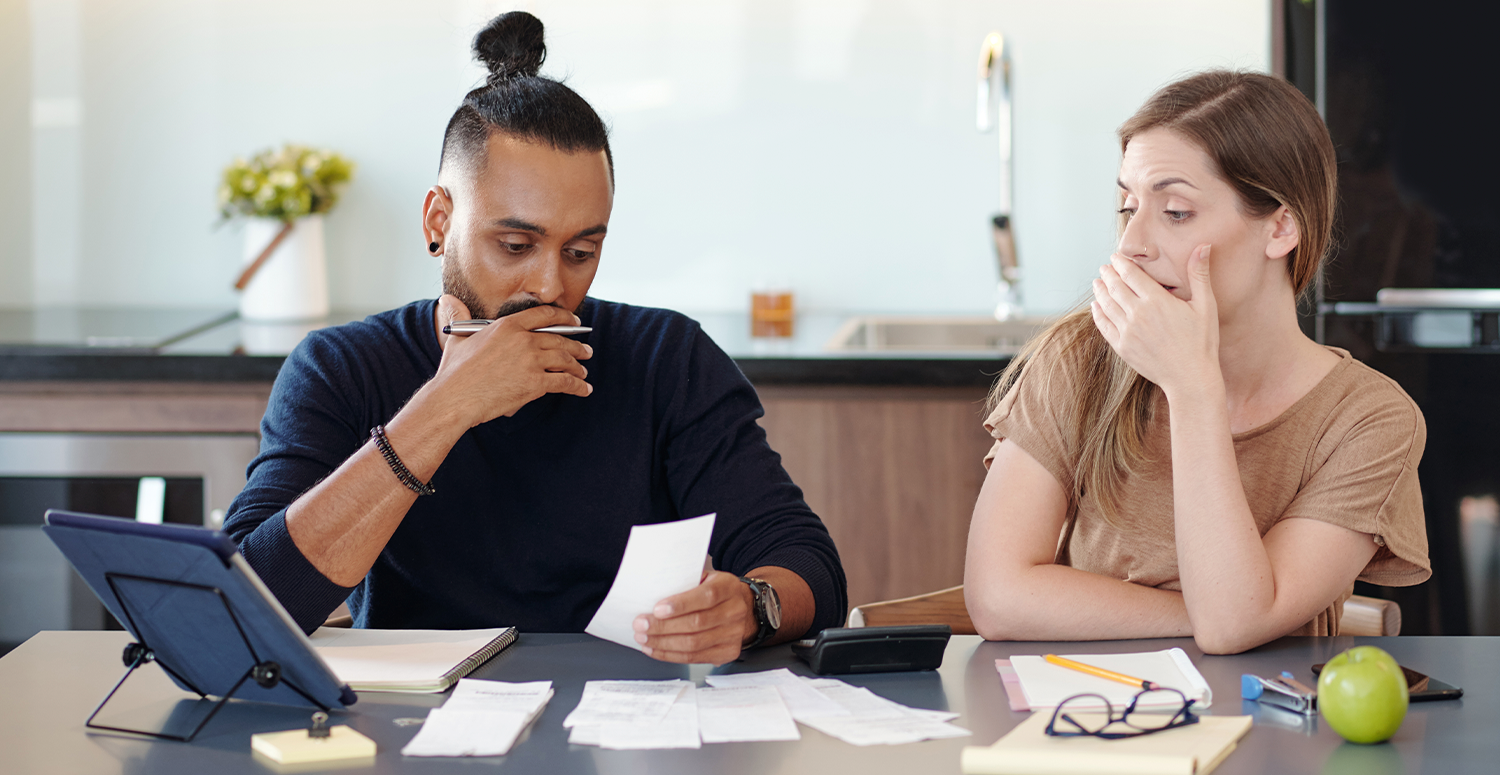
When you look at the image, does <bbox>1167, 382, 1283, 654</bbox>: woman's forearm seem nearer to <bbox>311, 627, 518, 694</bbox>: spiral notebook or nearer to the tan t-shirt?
the tan t-shirt

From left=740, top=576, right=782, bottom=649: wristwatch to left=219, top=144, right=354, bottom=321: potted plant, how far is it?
201 cm

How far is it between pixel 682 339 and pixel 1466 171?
163 cm

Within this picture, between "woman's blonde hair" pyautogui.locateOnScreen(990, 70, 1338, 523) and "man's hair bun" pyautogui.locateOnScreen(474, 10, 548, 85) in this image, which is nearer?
"woman's blonde hair" pyautogui.locateOnScreen(990, 70, 1338, 523)

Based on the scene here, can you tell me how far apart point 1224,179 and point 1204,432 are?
31cm

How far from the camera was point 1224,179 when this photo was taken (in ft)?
4.85

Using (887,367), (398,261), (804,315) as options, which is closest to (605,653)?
(887,367)

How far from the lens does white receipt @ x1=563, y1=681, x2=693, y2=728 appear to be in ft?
3.55

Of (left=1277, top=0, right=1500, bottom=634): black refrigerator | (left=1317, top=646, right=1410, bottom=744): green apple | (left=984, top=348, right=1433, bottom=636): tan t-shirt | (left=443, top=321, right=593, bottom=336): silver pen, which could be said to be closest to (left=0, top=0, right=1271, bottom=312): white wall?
(left=1277, top=0, right=1500, bottom=634): black refrigerator

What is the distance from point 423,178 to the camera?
10.3ft

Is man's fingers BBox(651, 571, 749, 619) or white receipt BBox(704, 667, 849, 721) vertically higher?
man's fingers BBox(651, 571, 749, 619)

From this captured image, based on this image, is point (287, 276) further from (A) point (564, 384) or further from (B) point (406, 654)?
(B) point (406, 654)

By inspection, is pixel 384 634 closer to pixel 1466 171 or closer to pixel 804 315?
pixel 804 315

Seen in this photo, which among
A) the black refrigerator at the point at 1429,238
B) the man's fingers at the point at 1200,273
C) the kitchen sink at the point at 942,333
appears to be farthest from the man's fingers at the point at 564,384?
the black refrigerator at the point at 1429,238

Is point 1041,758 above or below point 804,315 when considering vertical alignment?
below
